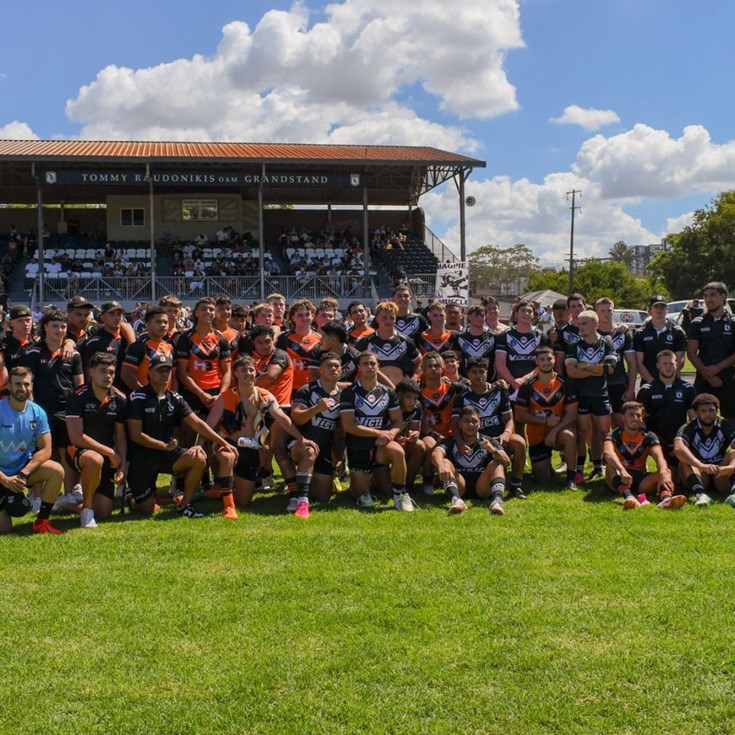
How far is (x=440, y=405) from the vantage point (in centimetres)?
781

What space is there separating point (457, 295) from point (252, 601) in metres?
12.8

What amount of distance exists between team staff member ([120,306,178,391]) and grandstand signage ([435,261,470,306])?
393 inches

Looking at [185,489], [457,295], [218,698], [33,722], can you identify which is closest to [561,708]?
[218,698]

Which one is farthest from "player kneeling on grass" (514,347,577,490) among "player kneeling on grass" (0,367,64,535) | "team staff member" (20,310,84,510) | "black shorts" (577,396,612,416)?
"player kneeling on grass" (0,367,64,535)

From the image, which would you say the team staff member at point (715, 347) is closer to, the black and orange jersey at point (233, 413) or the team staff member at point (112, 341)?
the black and orange jersey at point (233, 413)

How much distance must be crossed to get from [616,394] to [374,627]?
5158mm

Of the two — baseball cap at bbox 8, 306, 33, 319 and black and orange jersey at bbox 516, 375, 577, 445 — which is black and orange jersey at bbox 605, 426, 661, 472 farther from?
baseball cap at bbox 8, 306, 33, 319

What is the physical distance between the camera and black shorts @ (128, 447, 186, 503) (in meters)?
6.91

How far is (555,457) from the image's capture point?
9.62 metres

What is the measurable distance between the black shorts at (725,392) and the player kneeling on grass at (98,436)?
6122 millimetres

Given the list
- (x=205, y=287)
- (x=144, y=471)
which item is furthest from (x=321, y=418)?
(x=205, y=287)

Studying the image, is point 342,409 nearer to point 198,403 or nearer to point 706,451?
point 198,403

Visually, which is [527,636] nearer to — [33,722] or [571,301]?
[33,722]

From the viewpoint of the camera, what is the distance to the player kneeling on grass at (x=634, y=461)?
719 centimetres
